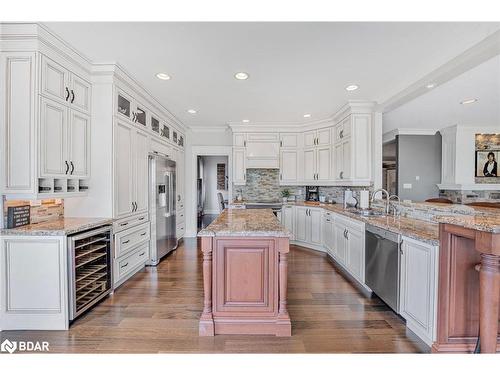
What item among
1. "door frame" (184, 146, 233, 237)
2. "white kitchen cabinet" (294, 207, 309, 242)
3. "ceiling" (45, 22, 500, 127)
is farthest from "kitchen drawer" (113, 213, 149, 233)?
"white kitchen cabinet" (294, 207, 309, 242)

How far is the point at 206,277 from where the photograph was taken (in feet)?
6.78

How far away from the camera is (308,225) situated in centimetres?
473

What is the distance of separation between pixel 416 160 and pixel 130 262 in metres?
6.89

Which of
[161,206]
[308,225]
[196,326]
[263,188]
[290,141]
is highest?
[290,141]

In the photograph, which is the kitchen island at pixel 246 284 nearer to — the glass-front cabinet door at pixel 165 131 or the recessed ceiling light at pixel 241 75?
the recessed ceiling light at pixel 241 75

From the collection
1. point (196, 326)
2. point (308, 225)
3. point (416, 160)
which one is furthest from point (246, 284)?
point (416, 160)

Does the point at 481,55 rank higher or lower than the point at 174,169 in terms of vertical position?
higher

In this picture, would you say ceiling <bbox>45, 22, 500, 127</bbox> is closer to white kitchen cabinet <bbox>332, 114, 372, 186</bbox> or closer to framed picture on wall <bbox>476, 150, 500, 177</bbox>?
white kitchen cabinet <bbox>332, 114, 372, 186</bbox>

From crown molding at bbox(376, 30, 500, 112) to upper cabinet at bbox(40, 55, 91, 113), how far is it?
12.2 feet

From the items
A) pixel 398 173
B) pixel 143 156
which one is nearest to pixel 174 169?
pixel 143 156

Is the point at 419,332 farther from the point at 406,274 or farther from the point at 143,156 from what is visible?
the point at 143,156

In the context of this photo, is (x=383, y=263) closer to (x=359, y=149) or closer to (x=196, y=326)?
(x=196, y=326)

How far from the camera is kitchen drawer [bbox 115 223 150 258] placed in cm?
290

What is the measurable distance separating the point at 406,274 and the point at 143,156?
3352 millimetres
